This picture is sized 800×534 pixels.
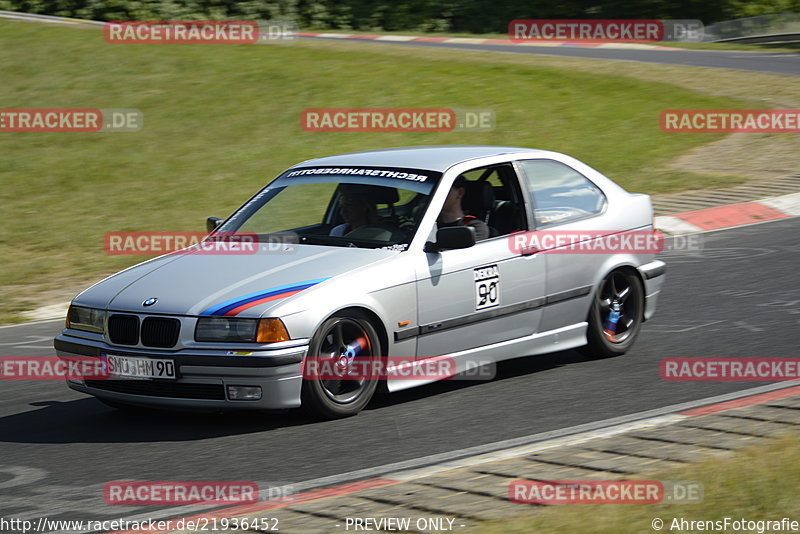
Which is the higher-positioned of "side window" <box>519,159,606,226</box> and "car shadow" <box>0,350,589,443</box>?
"side window" <box>519,159,606,226</box>

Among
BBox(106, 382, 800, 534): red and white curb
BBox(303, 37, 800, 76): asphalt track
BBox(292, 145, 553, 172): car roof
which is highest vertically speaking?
BBox(303, 37, 800, 76): asphalt track

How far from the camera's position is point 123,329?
6.48 m

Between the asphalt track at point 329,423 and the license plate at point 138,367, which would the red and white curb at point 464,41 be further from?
the license plate at point 138,367

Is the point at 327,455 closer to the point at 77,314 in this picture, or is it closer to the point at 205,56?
the point at 77,314

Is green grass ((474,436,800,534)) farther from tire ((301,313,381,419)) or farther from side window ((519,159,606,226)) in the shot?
side window ((519,159,606,226))

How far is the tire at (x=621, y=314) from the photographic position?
8109mm

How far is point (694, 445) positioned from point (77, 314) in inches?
Result: 147

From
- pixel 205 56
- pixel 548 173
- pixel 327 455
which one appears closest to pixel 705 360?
pixel 548 173

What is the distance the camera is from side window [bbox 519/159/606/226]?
25.8 ft

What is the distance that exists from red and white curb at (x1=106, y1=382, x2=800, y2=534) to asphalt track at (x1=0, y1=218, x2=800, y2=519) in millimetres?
132

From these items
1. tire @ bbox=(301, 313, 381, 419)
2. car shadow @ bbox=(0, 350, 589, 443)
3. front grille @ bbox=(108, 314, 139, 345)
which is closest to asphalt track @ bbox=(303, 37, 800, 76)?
car shadow @ bbox=(0, 350, 589, 443)

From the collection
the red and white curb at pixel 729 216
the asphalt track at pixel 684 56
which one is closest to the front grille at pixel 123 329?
the red and white curb at pixel 729 216

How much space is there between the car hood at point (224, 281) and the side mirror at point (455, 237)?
0.32m

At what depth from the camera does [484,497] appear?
4.67 metres
